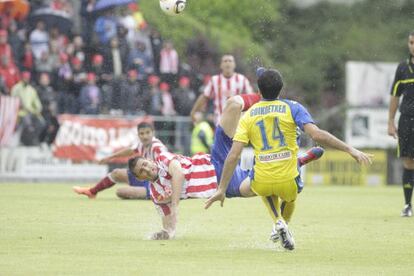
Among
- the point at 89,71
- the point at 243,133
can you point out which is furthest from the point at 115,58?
the point at 243,133

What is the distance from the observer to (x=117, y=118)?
23891 mm

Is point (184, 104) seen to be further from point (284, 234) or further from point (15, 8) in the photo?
point (284, 234)

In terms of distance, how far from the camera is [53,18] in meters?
25.5

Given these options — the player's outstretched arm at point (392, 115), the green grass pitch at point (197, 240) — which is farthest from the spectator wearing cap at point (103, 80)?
the player's outstretched arm at point (392, 115)

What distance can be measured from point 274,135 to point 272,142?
0.07 m

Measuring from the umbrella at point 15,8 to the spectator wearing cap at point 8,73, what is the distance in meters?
1.59

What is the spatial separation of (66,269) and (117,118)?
1567 centimetres

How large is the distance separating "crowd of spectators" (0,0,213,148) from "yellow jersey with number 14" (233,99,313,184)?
46.1 feet

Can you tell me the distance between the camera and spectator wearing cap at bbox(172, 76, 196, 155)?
24.8 meters

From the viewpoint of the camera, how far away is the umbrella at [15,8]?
24.9 meters

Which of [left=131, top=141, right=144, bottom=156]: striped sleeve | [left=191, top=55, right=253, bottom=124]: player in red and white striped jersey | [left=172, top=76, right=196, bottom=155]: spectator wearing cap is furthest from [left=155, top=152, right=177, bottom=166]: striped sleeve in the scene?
[left=172, top=76, right=196, bottom=155]: spectator wearing cap

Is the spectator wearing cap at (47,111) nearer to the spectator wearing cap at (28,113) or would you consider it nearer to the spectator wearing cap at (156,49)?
the spectator wearing cap at (28,113)

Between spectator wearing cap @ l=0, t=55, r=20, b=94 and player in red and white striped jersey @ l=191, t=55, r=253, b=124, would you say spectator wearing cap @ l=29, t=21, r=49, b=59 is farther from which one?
player in red and white striped jersey @ l=191, t=55, r=253, b=124

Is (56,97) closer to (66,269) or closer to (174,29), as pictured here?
(174,29)
